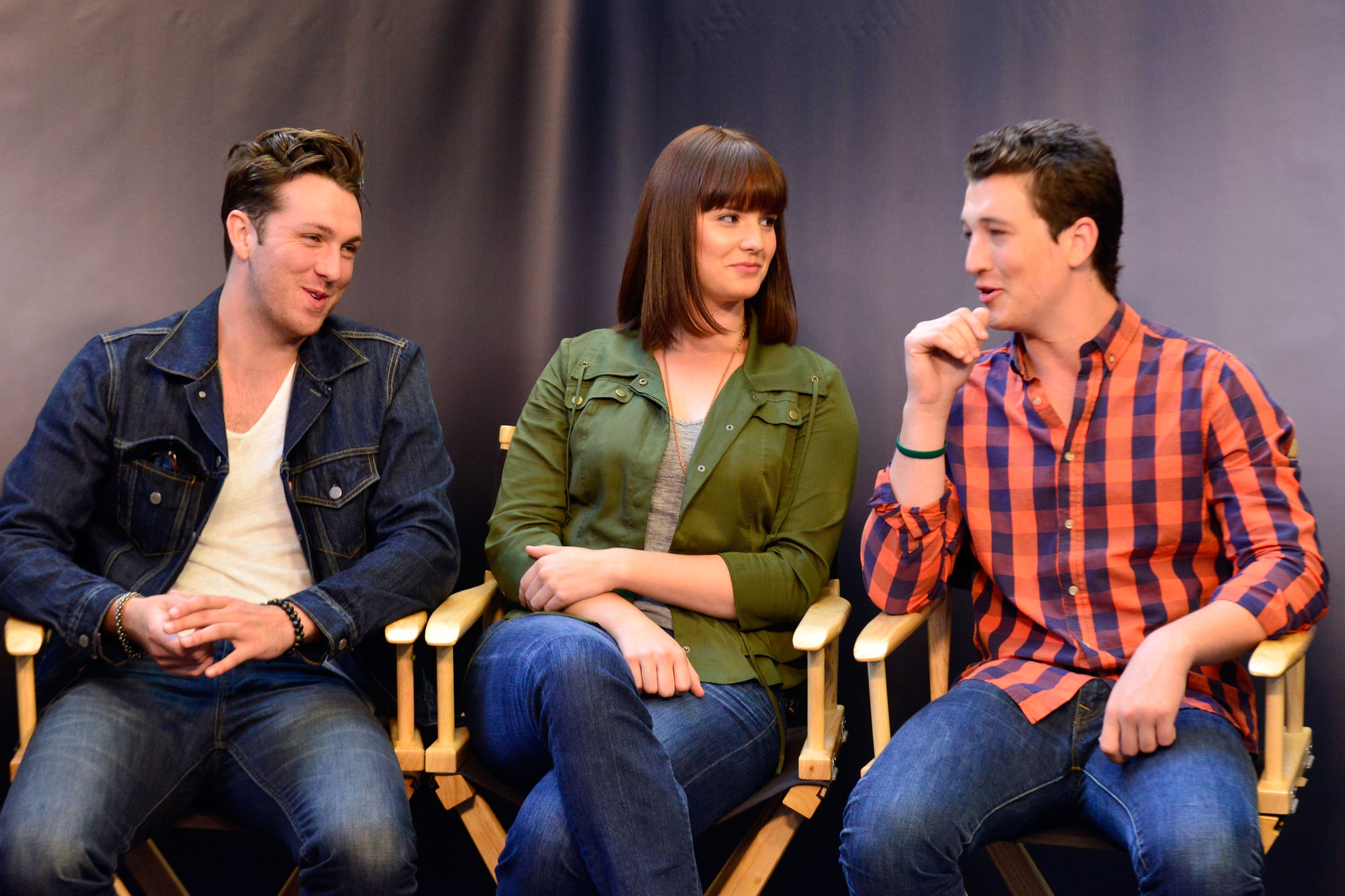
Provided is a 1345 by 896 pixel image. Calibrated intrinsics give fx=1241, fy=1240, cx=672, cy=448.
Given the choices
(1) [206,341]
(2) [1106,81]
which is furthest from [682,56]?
(1) [206,341]

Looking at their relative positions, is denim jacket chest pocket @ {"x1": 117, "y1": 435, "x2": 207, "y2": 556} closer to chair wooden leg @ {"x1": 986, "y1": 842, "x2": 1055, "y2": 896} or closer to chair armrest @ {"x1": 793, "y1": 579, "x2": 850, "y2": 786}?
chair armrest @ {"x1": 793, "y1": 579, "x2": 850, "y2": 786}

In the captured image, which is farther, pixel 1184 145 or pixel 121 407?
pixel 1184 145

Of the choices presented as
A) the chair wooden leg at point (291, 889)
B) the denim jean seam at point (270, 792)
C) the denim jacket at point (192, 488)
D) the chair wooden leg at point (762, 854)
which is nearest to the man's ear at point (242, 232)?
the denim jacket at point (192, 488)

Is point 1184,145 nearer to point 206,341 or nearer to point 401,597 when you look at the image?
point 401,597

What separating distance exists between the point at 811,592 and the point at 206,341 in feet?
3.92

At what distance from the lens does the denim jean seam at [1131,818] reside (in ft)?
5.53

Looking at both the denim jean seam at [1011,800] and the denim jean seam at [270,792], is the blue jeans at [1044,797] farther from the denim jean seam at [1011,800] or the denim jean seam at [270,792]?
the denim jean seam at [270,792]

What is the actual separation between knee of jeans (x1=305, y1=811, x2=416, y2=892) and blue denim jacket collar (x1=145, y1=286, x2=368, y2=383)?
2.73 feet

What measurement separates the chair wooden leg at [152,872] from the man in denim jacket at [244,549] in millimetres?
156

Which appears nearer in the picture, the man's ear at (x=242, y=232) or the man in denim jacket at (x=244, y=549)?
the man in denim jacket at (x=244, y=549)

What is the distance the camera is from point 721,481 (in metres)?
2.29

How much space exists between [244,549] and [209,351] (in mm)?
366

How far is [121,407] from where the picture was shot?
2184mm

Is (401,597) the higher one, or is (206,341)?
(206,341)
